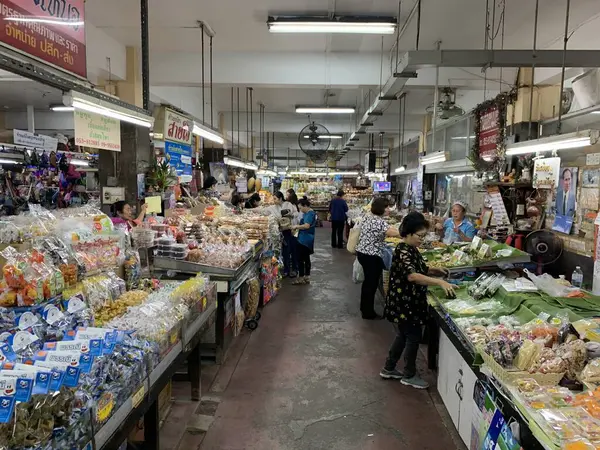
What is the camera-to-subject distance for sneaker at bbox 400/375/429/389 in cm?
419

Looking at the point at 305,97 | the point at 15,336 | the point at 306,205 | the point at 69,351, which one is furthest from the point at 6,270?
the point at 305,97

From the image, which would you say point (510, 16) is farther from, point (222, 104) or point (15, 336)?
point (222, 104)

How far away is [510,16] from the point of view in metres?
6.34

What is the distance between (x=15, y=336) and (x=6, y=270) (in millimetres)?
514

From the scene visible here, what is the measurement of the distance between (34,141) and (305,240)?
6.98 meters

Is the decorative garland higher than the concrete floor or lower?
higher

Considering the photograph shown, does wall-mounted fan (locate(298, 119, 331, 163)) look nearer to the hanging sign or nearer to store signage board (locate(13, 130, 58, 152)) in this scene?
the hanging sign

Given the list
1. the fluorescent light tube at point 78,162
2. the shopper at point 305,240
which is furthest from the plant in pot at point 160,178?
the fluorescent light tube at point 78,162

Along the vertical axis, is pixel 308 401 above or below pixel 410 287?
below

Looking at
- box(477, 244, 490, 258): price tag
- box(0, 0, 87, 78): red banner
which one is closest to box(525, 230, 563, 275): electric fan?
box(477, 244, 490, 258): price tag

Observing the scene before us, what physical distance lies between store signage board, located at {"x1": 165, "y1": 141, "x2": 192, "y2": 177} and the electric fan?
537 cm

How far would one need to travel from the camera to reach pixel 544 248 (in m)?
5.53

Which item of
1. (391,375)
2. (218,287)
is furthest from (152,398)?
Result: (391,375)

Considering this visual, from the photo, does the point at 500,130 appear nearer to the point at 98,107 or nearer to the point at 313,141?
the point at 313,141
